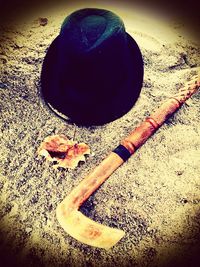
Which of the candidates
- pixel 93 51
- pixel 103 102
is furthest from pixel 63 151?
pixel 93 51

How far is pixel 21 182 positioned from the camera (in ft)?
8.36

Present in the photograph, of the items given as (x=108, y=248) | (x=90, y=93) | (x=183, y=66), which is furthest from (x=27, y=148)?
(x=183, y=66)

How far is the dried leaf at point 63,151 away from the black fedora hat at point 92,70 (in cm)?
25

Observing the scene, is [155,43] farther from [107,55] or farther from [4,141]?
[4,141]

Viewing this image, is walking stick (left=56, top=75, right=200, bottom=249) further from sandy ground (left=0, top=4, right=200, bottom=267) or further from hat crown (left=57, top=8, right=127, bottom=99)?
hat crown (left=57, top=8, right=127, bottom=99)

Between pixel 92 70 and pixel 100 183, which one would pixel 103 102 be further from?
pixel 100 183

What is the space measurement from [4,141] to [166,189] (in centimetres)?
168

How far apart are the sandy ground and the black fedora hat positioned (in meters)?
0.36

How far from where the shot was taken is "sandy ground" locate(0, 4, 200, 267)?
2.19 metres

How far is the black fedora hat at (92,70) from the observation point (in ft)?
6.63

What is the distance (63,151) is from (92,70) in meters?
0.95

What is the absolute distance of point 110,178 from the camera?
2580 millimetres

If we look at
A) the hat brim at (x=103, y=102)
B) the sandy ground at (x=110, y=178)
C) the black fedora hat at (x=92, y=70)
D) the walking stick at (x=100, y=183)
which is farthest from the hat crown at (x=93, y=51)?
the sandy ground at (x=110, y=178)

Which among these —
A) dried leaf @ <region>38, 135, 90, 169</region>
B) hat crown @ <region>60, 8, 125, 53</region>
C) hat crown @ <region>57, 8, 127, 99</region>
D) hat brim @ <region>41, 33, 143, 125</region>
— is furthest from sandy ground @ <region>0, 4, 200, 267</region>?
hat crown @ <region>60, 8, 125, 53</region>
